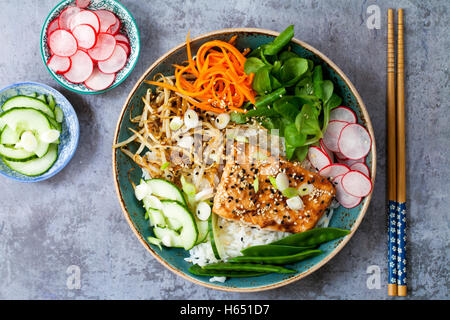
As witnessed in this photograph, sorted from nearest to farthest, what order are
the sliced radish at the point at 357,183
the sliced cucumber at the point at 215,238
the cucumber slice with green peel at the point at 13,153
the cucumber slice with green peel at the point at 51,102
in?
the sliced radish at the point at 357,183, the sliced cucumber at the point at 215,238, the cucumber slice with green peel at the point at 13,153, the cucumber slice with green peel at the point at 51,102

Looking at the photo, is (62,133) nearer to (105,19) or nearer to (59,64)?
(59,64)

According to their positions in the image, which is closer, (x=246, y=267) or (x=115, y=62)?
(x=246, y=267)

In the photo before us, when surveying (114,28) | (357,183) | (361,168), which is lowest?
(357,183)

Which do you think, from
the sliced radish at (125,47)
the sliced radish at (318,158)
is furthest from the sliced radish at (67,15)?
the sliced radish at (318,158)

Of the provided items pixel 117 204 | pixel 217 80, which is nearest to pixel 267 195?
pixel 217 80

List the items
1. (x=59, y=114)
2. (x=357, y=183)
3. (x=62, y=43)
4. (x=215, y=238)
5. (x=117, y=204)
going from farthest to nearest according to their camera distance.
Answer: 1. (x=117, y=204)
2. (x=59, y=114)
3. (x=62, y=43)
4. (x=215, y=238)
5. (x=357, y=183)

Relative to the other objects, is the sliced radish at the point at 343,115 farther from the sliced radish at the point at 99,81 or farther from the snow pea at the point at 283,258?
the sliced radish at the point at 99,81

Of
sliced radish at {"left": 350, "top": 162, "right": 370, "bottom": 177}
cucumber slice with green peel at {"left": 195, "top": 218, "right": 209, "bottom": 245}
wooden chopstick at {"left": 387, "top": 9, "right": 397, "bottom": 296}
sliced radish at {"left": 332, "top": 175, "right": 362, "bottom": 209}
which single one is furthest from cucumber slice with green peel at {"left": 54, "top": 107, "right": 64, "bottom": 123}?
wooden chopstick at {"left": 387, "top": 9, "right": 397, "bottom": 296}
